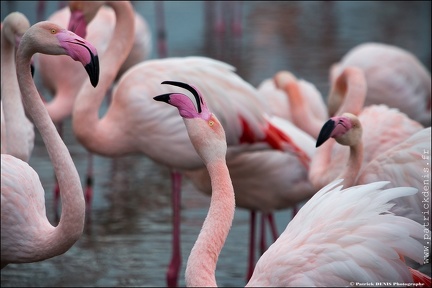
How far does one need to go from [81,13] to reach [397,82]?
313 cm

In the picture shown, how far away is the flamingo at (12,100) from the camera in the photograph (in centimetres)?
487

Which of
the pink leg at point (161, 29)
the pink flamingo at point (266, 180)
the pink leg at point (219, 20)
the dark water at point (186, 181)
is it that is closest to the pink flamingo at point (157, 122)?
the pink flamingo at point (266, 180)

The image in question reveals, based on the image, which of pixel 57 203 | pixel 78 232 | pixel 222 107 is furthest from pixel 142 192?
pixel 78 232

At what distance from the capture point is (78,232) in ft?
12.7

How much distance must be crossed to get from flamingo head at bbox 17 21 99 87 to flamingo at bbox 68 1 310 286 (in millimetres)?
2057

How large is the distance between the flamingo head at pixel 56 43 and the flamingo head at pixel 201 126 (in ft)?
1.10

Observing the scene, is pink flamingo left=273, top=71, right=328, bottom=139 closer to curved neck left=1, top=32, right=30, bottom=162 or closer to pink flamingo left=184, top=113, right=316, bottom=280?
pink flamingo left=184, top=113, right=316, bottom=280

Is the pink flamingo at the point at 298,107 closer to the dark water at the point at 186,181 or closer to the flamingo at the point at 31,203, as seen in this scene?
the dark water at the point at 186,181

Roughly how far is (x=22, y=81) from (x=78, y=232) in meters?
A: 0.64

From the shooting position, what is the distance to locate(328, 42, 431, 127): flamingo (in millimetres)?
8094

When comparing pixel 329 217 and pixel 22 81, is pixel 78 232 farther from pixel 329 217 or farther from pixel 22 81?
pixel 329 217

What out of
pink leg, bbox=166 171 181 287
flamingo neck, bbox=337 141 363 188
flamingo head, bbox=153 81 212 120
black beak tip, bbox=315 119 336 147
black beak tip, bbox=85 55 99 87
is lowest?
pink leg, bbox=166 171 181 287

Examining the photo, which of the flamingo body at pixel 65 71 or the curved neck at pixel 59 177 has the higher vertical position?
the flamingo body at pixel 65 71

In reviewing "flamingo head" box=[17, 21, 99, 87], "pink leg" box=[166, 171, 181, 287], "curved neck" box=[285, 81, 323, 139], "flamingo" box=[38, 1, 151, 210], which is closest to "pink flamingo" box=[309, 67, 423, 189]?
"pink leg" box=[166, 171, 181, 287]
